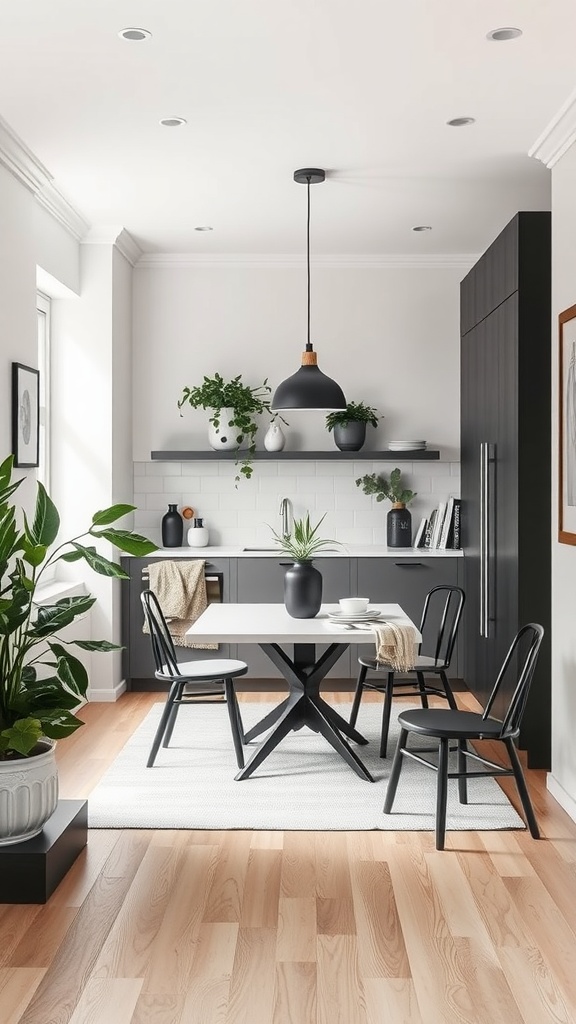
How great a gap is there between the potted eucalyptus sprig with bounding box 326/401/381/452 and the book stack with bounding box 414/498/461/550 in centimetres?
67

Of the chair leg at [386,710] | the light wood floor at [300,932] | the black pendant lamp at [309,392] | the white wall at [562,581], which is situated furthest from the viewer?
the black pendant lamp at [309,392]

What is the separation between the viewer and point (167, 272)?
6879mm

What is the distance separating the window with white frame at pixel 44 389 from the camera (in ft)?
19.7

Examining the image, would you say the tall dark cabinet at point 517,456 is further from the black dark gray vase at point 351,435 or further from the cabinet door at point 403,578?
the black dark gray vase at point 351,435

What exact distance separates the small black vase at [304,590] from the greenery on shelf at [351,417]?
220cm

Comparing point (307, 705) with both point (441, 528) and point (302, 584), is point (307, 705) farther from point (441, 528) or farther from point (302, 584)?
point (441, 528)

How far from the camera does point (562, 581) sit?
4.16 meters

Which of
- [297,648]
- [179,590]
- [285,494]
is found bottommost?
Answer: [297,648]

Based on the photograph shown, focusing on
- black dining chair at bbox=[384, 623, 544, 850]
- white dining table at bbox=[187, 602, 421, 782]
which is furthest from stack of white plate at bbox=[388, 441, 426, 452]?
black dining chair at bbox=[384, 623, 544, 850]

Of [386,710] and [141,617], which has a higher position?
[141,617]

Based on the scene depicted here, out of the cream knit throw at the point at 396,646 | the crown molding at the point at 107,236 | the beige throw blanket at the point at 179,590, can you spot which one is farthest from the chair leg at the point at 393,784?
the crown molding at the point at 107,236

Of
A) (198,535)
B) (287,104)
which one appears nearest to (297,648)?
(198,535)

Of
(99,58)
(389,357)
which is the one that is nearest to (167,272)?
(389,357)

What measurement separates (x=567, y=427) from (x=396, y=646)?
3.69 feet
